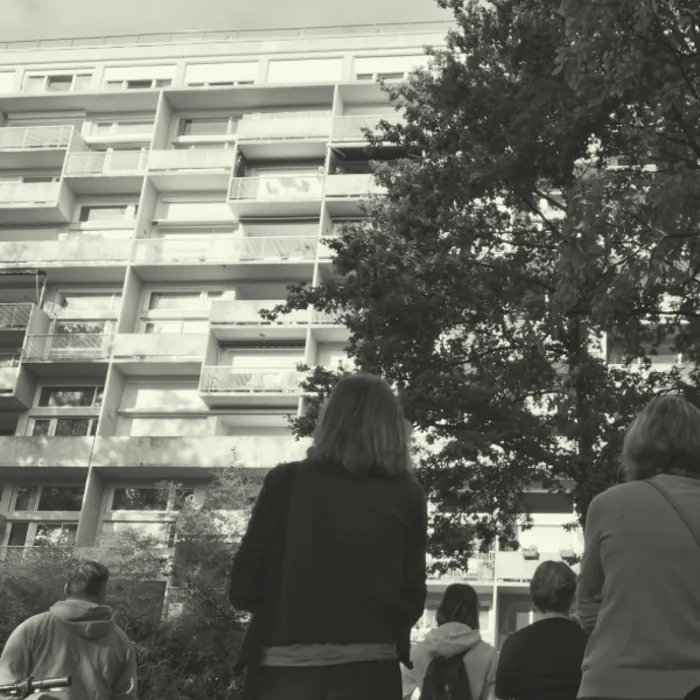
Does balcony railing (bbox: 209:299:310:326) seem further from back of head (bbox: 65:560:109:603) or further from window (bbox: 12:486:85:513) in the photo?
back of head (bbox: 65:560:109:603)

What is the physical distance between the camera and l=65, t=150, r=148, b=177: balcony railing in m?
44.9

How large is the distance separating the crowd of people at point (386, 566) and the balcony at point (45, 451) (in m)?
37.0

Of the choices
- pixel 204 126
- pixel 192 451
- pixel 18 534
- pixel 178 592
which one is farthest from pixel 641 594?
pixel 204 126

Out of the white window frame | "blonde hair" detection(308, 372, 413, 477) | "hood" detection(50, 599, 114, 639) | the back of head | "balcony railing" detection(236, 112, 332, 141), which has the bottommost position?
"hood" detection(50, 599, 114, 639)

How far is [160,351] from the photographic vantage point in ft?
134

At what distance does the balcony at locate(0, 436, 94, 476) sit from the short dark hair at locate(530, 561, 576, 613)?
117 ft

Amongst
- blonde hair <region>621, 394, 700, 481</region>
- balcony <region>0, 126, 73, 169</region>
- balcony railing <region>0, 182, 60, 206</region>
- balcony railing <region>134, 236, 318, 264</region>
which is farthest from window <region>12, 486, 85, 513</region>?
blonde hair <region>621, 394, 700, 481</region>

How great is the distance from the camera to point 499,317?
1619 centimetres

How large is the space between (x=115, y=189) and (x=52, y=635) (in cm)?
4175

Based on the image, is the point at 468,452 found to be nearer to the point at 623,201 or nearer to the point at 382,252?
the point at 382,252

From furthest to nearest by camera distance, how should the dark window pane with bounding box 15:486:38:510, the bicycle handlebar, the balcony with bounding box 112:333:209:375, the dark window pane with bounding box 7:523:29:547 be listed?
the balcony with bounding box 112:333:209:375 < the dark window pane with bounding box 15:486:38:510 < the dark window pane with bounding box 7:523:29:547 < the bicycle handlebar

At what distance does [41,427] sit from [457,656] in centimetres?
3798

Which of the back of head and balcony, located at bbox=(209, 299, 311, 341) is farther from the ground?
balcony, located at bbox=(209, 299, 311, 341)

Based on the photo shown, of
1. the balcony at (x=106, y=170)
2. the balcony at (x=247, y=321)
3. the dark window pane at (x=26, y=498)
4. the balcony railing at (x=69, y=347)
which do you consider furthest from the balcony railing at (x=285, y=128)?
the dark window pane at (x=26, y=498)
